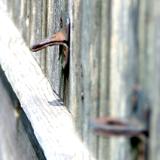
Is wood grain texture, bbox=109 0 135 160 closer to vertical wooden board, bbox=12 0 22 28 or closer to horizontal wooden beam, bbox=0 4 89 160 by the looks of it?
horizontal wooden beam, bbox=0 4 89 160

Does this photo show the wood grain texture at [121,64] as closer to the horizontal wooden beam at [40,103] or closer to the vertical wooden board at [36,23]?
the horizontal wooden beam at [40,103]

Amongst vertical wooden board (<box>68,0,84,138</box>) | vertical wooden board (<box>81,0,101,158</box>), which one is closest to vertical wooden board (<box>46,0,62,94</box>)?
vertical wooden board (<box>68,0,84,138</box>)

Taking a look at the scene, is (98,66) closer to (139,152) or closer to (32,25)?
(139,152)

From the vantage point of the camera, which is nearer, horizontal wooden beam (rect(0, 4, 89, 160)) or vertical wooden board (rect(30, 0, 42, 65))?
horizontal wooden beam (rect(0, 4, 89, 160))

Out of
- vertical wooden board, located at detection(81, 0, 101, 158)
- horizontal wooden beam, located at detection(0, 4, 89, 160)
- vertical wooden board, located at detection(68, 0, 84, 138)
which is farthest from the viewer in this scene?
horizontal wooden beam, located at detection(0, 4, 89, 160)

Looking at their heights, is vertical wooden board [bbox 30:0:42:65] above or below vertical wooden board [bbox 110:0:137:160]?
below

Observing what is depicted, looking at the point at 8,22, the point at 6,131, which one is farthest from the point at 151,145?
the point at 8,22

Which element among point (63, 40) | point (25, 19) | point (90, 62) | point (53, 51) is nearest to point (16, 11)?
point (25, 19)
